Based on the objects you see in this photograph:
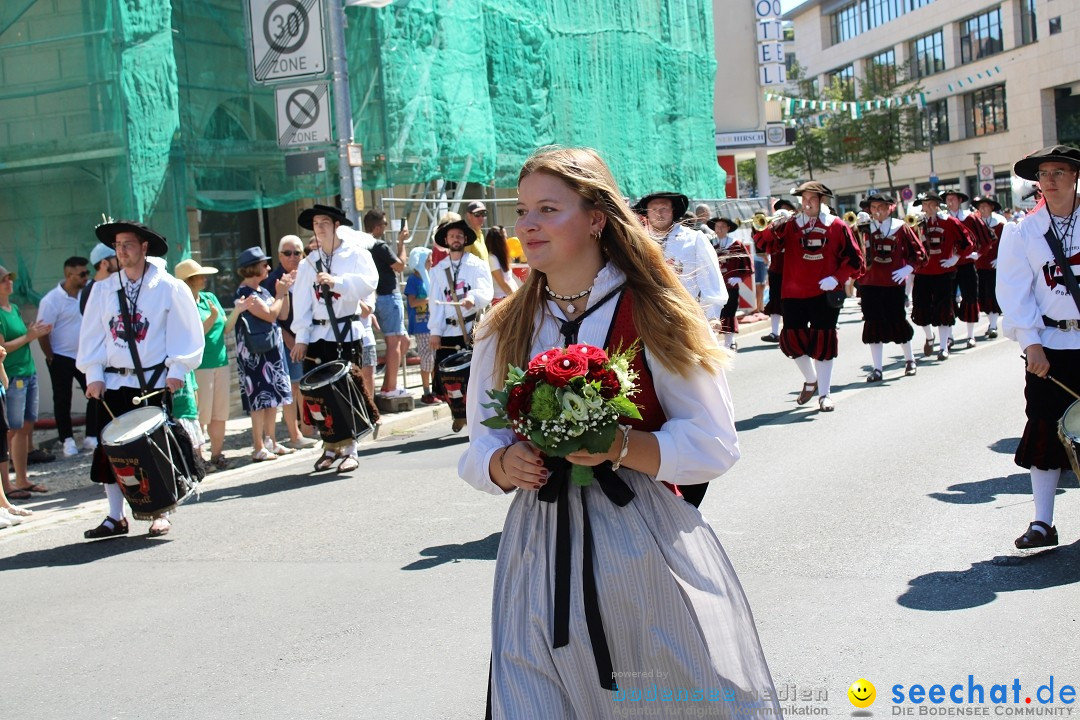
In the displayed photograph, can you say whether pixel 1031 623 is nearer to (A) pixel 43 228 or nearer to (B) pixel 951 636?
(B) pixel 951 636

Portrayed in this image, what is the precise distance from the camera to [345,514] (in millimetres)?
8438

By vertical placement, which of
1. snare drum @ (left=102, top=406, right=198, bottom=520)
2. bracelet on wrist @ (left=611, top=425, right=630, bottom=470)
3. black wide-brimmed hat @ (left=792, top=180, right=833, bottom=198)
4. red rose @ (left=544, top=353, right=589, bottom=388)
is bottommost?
snare drum @ (left=102, top=406, right=198, bottom=520)

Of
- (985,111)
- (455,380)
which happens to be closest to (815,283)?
(455,380)

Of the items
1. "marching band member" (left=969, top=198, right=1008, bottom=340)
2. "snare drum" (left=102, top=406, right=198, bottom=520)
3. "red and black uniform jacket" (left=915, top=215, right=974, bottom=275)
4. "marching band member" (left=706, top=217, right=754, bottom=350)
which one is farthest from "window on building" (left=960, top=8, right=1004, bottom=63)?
"snare drum" (left=102, top=406, right=198, bottom=520)

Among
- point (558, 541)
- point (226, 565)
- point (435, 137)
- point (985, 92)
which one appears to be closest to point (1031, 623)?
point (558, 541)

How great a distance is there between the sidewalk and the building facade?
46.5 m

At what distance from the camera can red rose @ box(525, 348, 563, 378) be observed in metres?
2.96

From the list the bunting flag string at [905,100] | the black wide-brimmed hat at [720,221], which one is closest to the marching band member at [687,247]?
the black wide-brimmed hat at [720,221]

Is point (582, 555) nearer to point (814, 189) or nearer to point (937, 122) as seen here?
point (814, 189)

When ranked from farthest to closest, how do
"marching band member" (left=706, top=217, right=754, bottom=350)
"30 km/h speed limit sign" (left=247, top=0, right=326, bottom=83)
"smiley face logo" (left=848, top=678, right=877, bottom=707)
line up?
"marching band member" (left=706, top=217, right=754, bottom=350), "30 km/h speed limit sign" (left=247, top=0, right=326, bottom=83), "smiley face logo" (left=848, top=678, right=877, bottom=707)

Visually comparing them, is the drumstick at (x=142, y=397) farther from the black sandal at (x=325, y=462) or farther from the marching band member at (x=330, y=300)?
the black sandal at (x=325, y=462)

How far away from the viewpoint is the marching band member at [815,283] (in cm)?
1177

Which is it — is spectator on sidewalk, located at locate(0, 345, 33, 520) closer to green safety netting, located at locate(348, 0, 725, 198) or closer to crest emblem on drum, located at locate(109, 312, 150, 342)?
crest emblem on drum, located at locate(109, 312, 150, 342)

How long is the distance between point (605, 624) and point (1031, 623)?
3.03 meters
